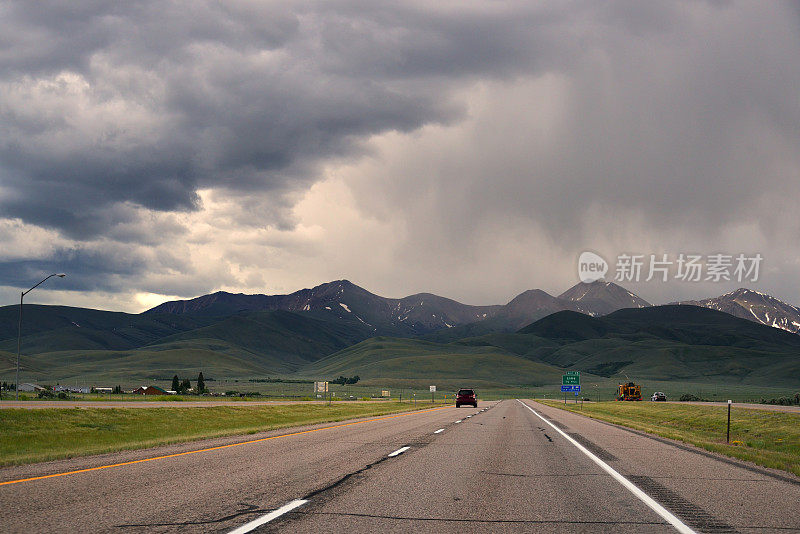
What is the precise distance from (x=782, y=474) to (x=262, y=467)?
1124cm

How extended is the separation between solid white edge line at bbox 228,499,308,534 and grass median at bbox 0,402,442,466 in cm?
850

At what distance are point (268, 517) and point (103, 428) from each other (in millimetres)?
23619

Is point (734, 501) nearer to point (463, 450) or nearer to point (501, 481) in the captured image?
point (501, 481)

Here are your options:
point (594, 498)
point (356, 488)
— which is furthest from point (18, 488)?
point (594, 498)

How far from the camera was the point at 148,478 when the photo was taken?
39.0 feet

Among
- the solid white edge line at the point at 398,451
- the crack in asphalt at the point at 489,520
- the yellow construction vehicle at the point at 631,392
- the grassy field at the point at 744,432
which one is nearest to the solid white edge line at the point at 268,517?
the crack in asphalt at the point at 489,520

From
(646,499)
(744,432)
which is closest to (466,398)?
(744,432)

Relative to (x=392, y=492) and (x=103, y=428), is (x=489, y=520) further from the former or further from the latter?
(x=103, y=428)

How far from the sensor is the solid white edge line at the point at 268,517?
301 inches

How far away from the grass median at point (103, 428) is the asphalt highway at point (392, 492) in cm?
358

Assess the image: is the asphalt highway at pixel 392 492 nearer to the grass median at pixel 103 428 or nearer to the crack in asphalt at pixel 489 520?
the crack in asphalt at pixel 489 520

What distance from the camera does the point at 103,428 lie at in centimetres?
2878

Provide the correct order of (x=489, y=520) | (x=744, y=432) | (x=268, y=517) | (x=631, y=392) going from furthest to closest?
(x=631, y=392), (x=744, y=432), (x=489, y=520), (x=268, y=517)

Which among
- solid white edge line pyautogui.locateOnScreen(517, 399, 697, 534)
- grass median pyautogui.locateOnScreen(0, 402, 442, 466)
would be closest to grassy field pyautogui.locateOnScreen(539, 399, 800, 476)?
solid white edge line pyautogui.locateOnScreen(517, 399, 697, 534)
